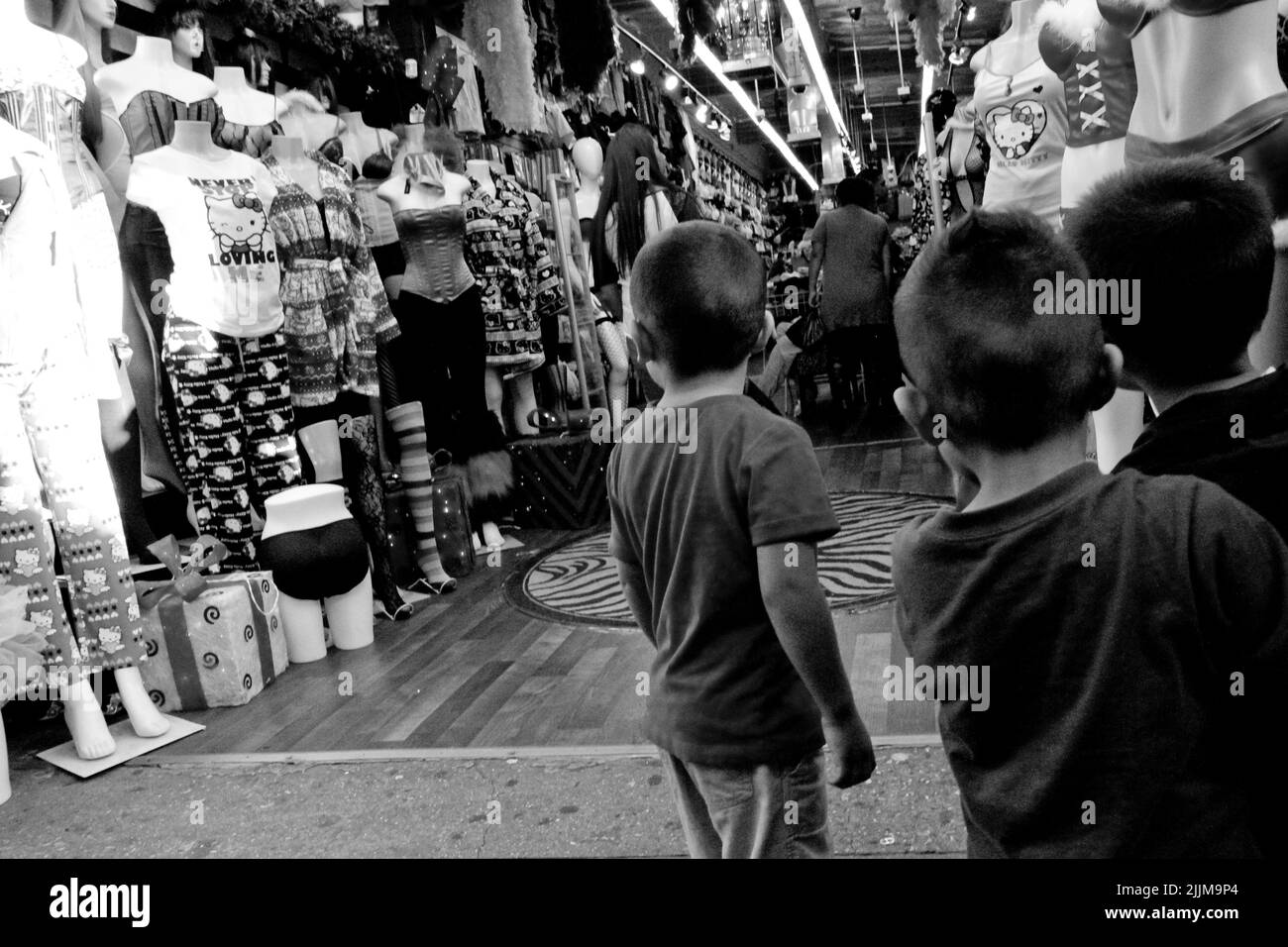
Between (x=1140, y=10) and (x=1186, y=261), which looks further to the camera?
(x=1140, y=10)

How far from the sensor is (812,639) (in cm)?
120

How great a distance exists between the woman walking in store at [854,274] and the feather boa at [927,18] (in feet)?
8.24

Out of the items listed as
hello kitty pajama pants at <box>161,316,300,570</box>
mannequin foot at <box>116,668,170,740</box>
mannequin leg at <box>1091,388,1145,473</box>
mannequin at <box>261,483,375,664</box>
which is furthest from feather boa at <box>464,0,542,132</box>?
mannequin leg at <box>1091,388,1145,473</box>

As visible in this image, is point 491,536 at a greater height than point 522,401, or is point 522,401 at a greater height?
point 522,401

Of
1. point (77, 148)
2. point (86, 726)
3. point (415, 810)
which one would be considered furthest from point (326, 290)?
point (415, 810)

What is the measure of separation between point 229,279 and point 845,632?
80.5 inches

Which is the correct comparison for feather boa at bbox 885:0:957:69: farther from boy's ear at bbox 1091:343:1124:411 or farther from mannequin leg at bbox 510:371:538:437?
boy's ear at bbox 1091:343:1124:411

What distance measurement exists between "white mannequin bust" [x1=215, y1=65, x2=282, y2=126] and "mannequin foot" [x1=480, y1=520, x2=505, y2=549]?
6.07ft

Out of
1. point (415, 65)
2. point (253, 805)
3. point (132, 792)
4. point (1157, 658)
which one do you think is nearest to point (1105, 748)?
point (1157, 658)

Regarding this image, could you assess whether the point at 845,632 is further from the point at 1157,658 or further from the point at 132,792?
the point at 1157,658

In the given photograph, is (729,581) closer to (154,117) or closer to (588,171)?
(154,117)

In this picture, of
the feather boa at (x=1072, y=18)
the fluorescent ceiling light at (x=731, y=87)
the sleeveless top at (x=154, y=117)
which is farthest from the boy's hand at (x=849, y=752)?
the fluorescent ceiling light at (x=731, y=87)

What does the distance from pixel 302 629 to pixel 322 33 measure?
85.8 inches

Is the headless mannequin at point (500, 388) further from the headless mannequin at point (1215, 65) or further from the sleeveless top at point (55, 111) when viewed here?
the headless mannequin at point (1215, 65)
